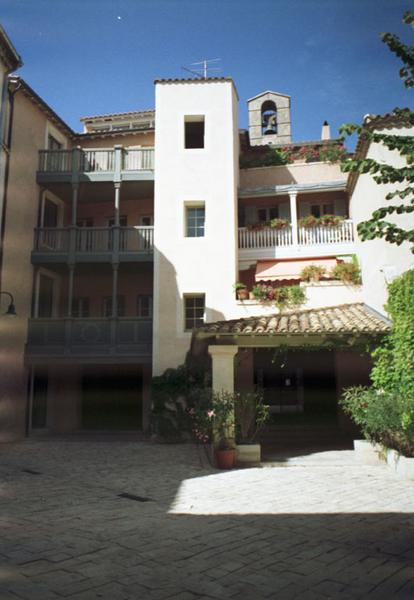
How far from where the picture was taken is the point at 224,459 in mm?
10898

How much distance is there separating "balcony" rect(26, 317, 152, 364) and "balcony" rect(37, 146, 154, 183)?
20.3ft

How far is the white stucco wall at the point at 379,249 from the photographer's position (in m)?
12.3

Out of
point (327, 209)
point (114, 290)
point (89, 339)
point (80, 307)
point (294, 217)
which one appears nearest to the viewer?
point (89, 339)

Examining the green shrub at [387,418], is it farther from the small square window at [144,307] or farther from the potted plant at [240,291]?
the small square window at [144,307]

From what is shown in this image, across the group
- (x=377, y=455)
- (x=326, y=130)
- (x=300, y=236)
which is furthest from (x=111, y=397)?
(x=326, y=130)

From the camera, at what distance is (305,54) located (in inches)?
339

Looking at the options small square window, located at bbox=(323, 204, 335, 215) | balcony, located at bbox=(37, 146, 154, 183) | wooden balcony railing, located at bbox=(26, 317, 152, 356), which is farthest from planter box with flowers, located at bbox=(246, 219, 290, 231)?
wooden balcony railing, located at bbox=(26, 317, 152, 356)

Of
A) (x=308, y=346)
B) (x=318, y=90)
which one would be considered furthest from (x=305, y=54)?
(x=308, y=346)

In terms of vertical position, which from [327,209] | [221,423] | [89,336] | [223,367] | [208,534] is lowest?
[208,534]

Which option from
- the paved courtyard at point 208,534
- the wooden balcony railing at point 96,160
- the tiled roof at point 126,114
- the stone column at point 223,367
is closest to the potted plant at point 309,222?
the wooden balcony railing at point 96,160

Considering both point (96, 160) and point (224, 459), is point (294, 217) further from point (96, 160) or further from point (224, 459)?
point (224, 459)

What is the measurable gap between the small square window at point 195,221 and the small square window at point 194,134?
3382 millimetres

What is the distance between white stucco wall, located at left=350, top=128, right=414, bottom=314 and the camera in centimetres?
1233

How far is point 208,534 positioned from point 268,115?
31.4 metres
